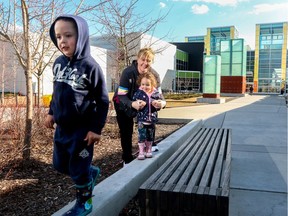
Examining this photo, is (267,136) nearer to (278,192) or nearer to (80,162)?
(278,192)

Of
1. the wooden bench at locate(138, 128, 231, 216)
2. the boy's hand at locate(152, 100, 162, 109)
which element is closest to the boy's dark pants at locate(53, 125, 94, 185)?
the wooden bench at locate(138, 128, 231, 216)

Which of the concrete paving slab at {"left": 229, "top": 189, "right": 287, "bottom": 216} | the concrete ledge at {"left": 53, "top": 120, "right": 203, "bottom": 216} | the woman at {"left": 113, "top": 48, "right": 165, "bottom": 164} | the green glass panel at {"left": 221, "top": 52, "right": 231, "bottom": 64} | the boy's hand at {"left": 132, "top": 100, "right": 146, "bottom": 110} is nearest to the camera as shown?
the concrete ledge at {"left": 53, "top": 120, "right": 203, "bottom": 216}

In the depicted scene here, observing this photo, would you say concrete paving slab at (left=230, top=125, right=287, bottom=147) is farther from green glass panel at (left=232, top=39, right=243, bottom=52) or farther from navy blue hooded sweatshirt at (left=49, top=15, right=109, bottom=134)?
green glass panel at (left=232, top=39, right=243, bottom=52)

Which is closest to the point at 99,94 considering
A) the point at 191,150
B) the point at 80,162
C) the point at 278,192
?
the point at 80,162

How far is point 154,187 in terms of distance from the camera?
2379mm

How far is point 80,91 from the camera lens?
7.33 ft

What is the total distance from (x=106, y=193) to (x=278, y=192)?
2.20 meters

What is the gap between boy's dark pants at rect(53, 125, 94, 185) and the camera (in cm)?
224

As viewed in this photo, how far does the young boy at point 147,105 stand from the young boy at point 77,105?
4.66 ft

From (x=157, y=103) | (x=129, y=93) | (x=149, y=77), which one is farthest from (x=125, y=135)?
(x=149, y=77)

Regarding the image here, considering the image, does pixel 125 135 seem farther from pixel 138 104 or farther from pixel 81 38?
pixel 81 38

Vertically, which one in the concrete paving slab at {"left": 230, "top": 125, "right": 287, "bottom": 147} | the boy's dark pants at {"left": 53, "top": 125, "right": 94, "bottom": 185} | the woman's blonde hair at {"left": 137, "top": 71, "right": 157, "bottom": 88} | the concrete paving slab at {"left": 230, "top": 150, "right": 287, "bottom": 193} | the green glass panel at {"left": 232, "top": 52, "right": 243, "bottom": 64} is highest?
the green glass panel at {"left": 232, "top": 52, "right": 243, "bottom": 64}

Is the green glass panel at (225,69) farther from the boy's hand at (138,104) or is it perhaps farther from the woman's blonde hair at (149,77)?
the boy's hand at (138,104)

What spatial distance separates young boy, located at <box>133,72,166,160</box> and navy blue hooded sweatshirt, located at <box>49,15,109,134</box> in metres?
1.38
